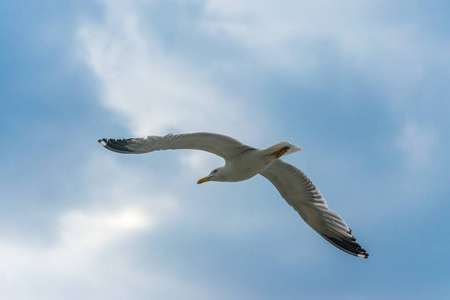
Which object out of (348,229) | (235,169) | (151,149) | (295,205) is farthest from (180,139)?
(348,229)

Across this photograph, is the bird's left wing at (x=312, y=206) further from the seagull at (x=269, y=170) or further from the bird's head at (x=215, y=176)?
the bird's head at (x=215, y=176)

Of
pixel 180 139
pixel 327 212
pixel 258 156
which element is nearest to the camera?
pixel 180 139

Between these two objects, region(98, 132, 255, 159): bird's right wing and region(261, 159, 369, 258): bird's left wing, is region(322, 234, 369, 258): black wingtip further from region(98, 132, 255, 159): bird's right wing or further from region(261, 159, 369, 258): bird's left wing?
region(98, 132, 255, 159): bird's right wing

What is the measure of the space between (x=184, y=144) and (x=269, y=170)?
2059 millimetres

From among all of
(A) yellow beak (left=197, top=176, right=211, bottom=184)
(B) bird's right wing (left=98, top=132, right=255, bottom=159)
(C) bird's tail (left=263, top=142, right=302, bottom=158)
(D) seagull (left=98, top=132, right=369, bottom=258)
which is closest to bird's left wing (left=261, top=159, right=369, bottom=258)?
(D) seagull (left=98, top=132, right=369, bottom=258)

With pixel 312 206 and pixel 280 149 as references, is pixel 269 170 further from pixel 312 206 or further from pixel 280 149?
pixel 312 206

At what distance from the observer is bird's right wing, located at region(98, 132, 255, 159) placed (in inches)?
361

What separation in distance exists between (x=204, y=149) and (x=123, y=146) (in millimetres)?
1302

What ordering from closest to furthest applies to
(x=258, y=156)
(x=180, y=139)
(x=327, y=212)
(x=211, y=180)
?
(x=180, y=139) < (x=258, y=156) < (x=211, y=180) < (x=327, y=212)

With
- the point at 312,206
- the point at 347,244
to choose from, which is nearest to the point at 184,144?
the point at 312,206

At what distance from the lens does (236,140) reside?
9.65 m

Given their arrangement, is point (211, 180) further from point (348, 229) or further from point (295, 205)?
point (348, 229)

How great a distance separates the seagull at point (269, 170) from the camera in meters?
9.34

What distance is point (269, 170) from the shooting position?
35.3ft
